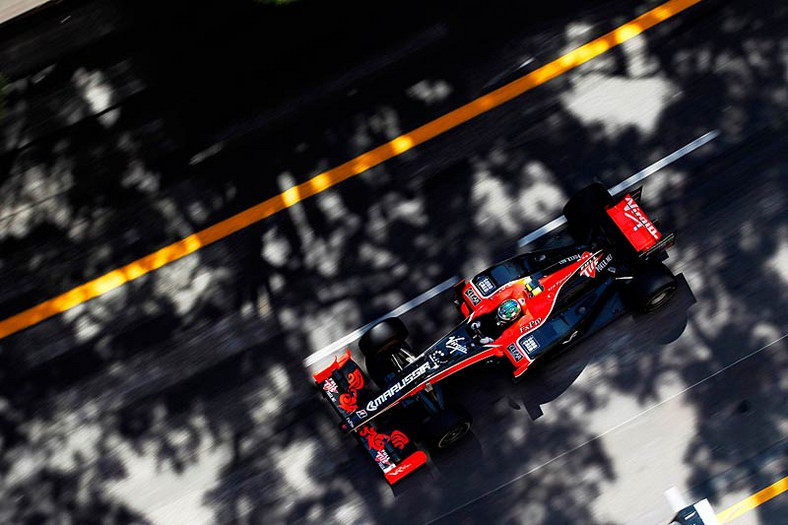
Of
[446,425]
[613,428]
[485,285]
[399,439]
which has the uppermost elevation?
[485,285]

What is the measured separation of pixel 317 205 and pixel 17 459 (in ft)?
17.3

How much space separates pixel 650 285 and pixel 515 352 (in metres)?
1.91

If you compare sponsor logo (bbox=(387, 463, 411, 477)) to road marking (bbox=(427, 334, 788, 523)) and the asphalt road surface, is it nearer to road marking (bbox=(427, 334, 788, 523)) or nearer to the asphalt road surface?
the asphalt road surface

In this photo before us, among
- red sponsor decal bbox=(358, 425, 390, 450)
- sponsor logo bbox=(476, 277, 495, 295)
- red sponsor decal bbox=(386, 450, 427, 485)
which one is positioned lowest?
red sponsor decal bbox=(386, 450, 427, 485)

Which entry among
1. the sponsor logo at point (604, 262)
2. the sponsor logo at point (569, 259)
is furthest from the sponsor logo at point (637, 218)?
the sponsor logo at point (569, 259)

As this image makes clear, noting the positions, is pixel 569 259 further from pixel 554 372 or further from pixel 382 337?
pixel 382 337

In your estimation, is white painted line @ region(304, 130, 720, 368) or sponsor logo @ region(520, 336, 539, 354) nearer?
sponsor logo @ region(520, 336, 539, 354)

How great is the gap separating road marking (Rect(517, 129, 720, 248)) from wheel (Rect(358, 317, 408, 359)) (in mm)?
2088

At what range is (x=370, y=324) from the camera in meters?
11.2

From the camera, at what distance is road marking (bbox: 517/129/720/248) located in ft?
37.2

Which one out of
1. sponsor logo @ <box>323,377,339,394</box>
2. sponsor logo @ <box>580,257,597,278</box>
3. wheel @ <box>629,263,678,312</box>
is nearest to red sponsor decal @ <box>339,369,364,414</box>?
sponsor logo @ <box>323,377,339,394</box>

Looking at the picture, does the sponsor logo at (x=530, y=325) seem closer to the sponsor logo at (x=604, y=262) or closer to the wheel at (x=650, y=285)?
the sponsor logo at (x=604, y=262)

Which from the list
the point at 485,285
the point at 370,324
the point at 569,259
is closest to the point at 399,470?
the point at 370,324

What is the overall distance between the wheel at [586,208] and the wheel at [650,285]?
0.83m
